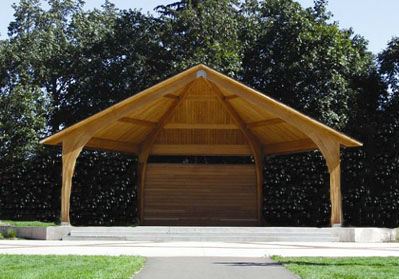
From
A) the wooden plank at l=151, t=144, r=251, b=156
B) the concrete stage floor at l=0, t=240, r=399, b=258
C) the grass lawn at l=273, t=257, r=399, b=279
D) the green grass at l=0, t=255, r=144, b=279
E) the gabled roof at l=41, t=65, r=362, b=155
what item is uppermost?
the gabled roof at l=41, t=65, r=362, b=155

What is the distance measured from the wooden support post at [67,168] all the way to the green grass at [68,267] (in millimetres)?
6642

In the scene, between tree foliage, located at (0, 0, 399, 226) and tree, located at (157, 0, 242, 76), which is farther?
tree, located at (157, 0, 242, 76)

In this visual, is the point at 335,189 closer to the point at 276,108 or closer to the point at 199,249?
the point at 276,108

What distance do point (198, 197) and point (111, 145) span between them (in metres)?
3.60

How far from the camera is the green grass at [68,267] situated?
876cm

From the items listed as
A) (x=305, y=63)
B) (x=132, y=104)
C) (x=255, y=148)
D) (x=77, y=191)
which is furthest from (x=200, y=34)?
(x=132, y=104)

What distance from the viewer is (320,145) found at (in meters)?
18.3

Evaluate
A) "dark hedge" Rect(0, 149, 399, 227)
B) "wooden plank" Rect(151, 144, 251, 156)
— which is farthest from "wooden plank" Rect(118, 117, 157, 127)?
"dark hedge" Rect(0, 149, 399, 227)

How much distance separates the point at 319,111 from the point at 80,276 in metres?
17.0

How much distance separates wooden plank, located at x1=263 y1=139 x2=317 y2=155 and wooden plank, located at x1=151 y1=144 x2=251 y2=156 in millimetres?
773

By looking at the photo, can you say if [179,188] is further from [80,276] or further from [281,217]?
[80,276]

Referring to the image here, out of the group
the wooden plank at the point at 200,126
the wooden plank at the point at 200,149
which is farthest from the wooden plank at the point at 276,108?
the wooden plank at the point at 200,149

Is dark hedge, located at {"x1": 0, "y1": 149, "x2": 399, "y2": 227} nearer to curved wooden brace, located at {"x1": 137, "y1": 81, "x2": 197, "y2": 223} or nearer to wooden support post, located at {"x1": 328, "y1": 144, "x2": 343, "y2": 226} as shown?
curved wooden brace, located at {"x1": 137, "y1": 81, "x2": 197, "y2": 223}

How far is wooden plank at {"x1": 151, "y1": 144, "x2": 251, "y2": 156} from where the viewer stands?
2294 centimetres
